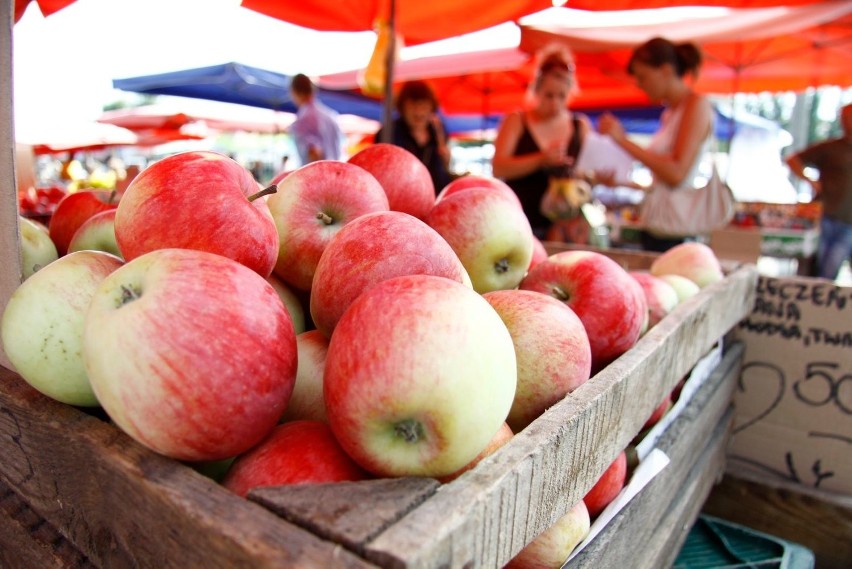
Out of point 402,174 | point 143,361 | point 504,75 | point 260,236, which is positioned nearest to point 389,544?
point 143,361

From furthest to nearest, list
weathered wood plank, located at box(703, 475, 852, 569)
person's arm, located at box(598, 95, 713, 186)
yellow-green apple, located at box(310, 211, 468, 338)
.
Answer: person's arm, located at box(598, 95, 713, 186) < weathered wood plank, located at box(703, 475, 852, 569) < yellow-green apple, located at box(310, 211, 468, 338)

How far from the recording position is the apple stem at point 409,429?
65 centimetres

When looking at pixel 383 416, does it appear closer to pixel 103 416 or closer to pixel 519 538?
pixel 519 538

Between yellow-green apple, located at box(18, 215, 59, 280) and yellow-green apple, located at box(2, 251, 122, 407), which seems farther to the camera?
yellow-green apple, located at box(18, 215, 59, 280)

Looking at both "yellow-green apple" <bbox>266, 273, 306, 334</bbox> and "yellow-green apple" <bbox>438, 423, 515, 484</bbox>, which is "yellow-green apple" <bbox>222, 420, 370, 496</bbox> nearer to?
"yellow-green apple" <bbox>438, 423, 515, 484</bbox>

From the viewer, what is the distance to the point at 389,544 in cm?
47

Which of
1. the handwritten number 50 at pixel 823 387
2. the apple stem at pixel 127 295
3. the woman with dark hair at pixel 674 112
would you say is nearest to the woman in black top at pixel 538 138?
the woman with dark hair at pixel 674 112

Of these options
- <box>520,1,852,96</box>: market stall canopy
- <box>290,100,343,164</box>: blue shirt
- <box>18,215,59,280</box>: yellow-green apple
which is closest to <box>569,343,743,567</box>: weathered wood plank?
<box>18,215,59,280</box>: yellow-green apple

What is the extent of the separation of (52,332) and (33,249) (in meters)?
0.53

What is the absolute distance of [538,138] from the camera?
3064 millimetres

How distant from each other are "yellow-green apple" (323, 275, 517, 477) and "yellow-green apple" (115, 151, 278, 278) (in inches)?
10.6

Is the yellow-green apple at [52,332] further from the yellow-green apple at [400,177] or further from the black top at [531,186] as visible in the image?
the black top at [531,186]

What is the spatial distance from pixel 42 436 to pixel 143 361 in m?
0.28

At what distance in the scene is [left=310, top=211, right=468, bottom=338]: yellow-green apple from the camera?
0.87 meters
